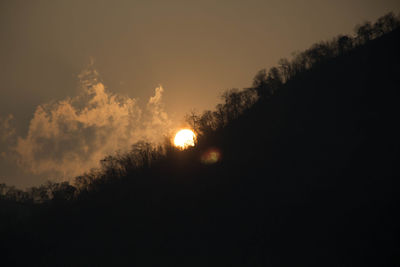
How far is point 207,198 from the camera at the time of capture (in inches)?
1518

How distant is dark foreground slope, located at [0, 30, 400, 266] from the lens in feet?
76.7

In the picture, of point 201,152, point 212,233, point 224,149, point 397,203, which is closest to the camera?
point 397,203

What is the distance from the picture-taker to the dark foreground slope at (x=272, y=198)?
76.7 feet

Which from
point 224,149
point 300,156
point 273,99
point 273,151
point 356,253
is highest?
point 273,99

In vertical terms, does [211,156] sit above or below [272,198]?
above

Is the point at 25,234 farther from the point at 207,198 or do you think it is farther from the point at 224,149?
the point at 224,149

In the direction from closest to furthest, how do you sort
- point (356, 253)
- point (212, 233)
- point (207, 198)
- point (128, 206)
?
point (356, 253) → point (212, 233) → point (207, 198) → point (128, 206)

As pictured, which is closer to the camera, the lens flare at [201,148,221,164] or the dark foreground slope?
the dark foreground slope

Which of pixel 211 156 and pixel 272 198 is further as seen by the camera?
pixel 211 156

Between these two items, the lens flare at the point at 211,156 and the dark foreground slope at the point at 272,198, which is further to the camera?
the lens flare at the point at 211,156

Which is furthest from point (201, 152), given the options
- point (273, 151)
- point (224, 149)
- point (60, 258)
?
point (60, 258)

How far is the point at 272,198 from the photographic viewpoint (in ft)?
107

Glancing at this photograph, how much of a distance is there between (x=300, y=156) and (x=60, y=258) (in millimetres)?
42766

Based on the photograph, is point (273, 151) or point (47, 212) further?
point (47, 212)
